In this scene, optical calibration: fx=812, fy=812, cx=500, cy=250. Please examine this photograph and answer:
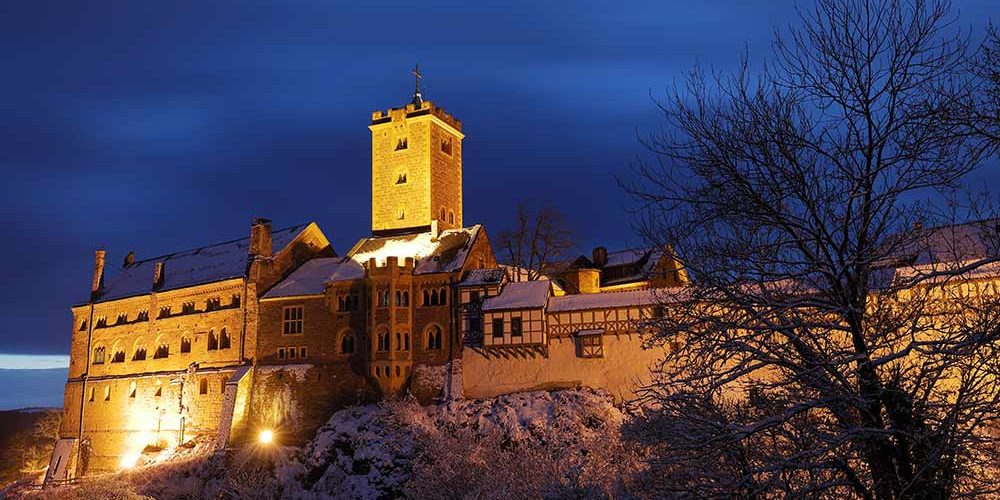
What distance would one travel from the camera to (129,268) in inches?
2394

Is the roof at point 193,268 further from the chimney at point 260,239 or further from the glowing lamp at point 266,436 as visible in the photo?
the glowing lamp at point 266,436

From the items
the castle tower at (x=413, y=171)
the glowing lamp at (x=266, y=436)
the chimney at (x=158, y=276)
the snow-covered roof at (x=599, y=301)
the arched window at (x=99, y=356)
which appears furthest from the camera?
the arched window at (x=99, y=356)

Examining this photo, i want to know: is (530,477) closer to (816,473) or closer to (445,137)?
(816,473)

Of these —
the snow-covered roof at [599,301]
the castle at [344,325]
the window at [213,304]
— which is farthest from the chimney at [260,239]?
the snow-covered roof at [599,301]

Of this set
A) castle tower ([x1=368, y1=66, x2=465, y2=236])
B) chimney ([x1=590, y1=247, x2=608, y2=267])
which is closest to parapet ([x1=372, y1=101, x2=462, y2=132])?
castle tower ([x1=368, y1=66, x2=465, y2=236])

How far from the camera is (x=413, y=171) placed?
176 feet

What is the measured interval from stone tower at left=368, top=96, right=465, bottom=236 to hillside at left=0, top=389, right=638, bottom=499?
15102 mm

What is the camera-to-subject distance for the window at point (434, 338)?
42.7 m

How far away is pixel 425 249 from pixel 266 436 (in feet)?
44.1

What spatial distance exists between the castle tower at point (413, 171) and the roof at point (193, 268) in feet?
18.7

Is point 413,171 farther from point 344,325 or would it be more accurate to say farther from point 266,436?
point 266,436

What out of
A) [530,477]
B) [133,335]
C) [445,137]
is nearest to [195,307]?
[133,335]

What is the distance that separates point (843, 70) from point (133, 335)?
174 feet

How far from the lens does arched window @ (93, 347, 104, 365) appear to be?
181ft
